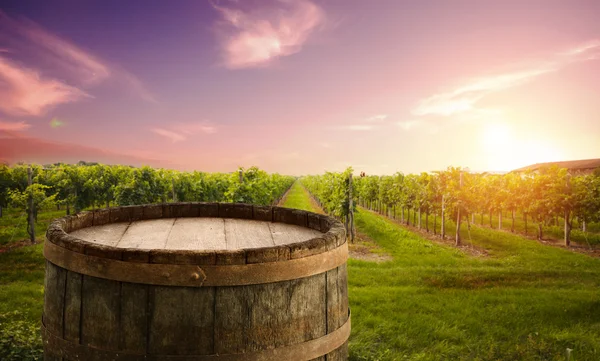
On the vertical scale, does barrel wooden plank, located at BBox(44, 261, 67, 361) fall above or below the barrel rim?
below

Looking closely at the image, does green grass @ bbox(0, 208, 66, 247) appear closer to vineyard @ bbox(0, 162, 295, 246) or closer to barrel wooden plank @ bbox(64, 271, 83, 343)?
vineyard @ bbox(0, 162, 295, 246)

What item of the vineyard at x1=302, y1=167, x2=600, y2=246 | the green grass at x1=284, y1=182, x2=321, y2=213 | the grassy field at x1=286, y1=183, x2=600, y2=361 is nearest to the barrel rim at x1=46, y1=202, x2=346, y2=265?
the grassy field at x1=286, y1=183, x2=600, y2=361

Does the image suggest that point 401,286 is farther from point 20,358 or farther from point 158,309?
point 158,309

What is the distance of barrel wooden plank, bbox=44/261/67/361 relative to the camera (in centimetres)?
179

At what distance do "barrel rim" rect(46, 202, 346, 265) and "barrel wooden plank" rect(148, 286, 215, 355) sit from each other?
136 mm

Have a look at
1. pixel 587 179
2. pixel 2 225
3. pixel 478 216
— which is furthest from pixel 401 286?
pixel 478 216

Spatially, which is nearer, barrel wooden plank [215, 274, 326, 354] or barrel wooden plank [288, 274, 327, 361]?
barrel wooden plank [215, 274, 326, 354]

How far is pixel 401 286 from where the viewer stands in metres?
8.61

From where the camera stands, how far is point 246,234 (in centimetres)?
259

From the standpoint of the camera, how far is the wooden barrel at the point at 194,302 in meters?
1.56

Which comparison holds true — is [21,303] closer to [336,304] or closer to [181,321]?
[181,321]

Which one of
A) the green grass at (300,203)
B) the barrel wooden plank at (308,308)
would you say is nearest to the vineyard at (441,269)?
the barrel wooden plank at (308,308)

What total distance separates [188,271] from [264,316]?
1.24ft

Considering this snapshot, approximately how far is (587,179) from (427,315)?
1517 centimetres
